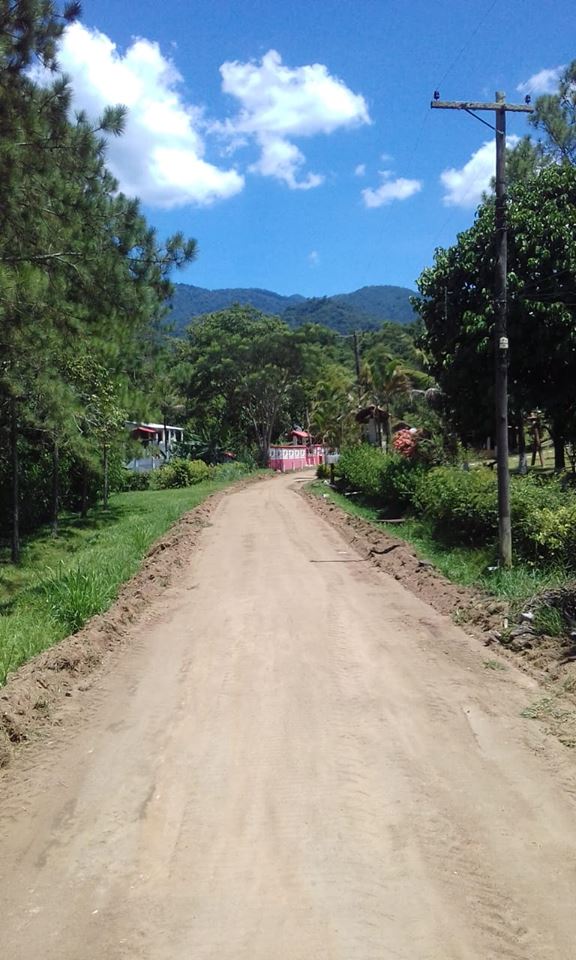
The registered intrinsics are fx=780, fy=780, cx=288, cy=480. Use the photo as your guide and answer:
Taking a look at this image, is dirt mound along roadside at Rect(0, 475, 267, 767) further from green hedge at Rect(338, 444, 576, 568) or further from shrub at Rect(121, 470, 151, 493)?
shrub at Rect(121, 470, 151, 493)

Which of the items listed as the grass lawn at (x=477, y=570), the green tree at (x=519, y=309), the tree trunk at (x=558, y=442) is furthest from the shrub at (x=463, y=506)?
the tree trunk at (x=558, y=442)

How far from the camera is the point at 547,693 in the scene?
6.98 metres

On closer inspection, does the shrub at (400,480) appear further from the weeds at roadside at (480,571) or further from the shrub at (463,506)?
the shrub at (463,506)

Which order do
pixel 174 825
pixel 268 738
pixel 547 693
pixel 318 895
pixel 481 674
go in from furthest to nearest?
pixel 481 674, pixel 547 693, pixel 268 738, pixel 174 825, pixel 318 895

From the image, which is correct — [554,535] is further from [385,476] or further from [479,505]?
[385,476]

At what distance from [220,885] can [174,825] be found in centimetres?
73

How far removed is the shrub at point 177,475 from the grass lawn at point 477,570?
94.1ft

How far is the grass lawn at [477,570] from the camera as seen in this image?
10.2 m

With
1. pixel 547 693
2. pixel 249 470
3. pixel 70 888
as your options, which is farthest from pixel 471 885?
pixel 249 470

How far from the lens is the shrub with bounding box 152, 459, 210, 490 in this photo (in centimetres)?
4766

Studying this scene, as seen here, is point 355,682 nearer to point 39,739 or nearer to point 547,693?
point 547,693

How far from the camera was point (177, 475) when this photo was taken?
157 ft

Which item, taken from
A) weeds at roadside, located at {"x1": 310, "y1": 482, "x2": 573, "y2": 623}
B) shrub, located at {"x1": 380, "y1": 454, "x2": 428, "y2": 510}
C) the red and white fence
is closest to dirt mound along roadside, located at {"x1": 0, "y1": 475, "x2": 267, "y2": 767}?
weeds at roadside, located at {"x1": 310, "y1": 482, "x2": 573, "y2": 623}

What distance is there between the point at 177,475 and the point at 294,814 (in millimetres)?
43670
